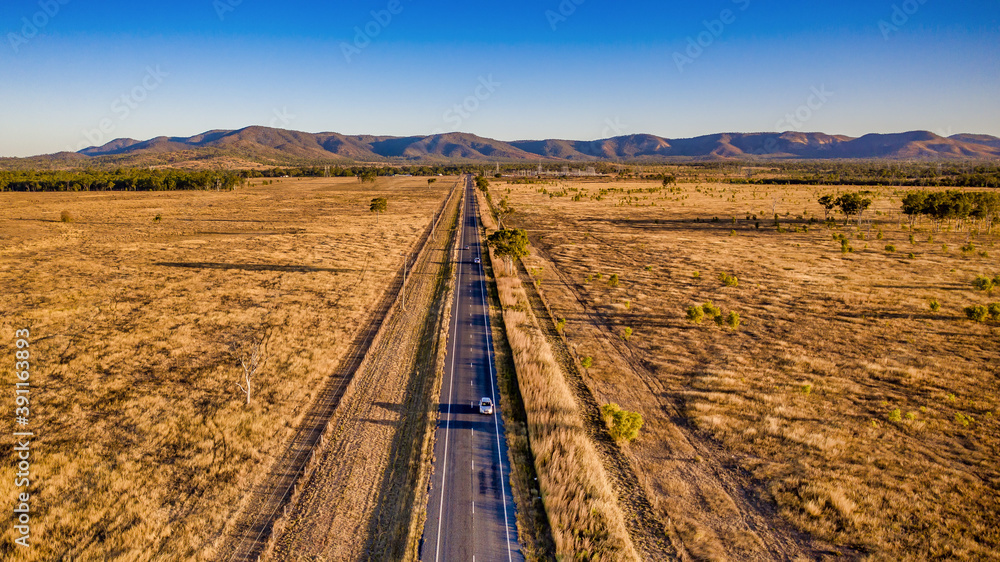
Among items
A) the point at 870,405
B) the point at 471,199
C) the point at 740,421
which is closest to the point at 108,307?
the point at 740,421

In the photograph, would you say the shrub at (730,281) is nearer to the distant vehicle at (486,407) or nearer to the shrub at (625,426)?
the shrub at (625,426)

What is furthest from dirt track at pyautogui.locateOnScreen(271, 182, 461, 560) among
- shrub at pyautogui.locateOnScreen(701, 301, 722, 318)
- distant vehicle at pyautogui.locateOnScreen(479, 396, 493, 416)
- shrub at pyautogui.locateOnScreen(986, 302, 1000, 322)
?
shrub at pyautogui.locateOnScreen(986, 302, 1000, 322)

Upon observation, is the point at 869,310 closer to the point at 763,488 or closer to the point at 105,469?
the point at 763,488

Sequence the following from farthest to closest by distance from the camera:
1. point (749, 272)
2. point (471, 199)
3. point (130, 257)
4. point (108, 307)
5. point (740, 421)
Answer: point (471, 199), point (130, 257), point (749, 272), point (108, 307), point (740, 421)

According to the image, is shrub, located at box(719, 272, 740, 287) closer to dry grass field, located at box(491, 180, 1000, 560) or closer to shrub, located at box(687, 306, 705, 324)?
dry grass field, located at box(491, 180, 1000, 560)

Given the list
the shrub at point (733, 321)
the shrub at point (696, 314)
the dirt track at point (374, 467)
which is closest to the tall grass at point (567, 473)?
the dirt track at point (374, 467)
